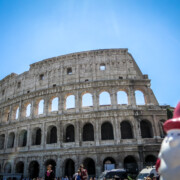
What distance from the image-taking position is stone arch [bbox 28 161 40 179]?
20153 millimetres

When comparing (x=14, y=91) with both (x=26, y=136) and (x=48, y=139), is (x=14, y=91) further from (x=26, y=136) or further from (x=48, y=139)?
(x=48, y=139)

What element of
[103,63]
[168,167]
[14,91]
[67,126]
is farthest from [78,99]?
[168,167]

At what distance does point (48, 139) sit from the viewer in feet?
67.3

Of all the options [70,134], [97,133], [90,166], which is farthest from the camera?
[70,134]

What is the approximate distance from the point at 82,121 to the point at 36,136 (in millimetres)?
7002

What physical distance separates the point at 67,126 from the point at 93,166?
543 centimetres

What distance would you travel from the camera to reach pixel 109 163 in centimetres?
1781

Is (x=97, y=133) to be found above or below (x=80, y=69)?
below

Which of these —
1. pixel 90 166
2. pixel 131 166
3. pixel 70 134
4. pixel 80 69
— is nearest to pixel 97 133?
pixel 70 134

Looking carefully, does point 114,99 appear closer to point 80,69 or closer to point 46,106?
point 80,69

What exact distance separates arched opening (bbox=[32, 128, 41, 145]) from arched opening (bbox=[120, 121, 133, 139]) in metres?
10.6

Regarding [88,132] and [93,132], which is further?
[88,132]

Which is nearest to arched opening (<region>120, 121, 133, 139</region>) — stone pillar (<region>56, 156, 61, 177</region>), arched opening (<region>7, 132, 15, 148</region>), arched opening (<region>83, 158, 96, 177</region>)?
arched opening (<region>83, 158, 96, 177</region>)

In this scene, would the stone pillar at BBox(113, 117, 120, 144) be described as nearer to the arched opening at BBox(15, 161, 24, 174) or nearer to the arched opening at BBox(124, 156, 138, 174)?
the arched opening at BBox(124, 156, 138, 174)
